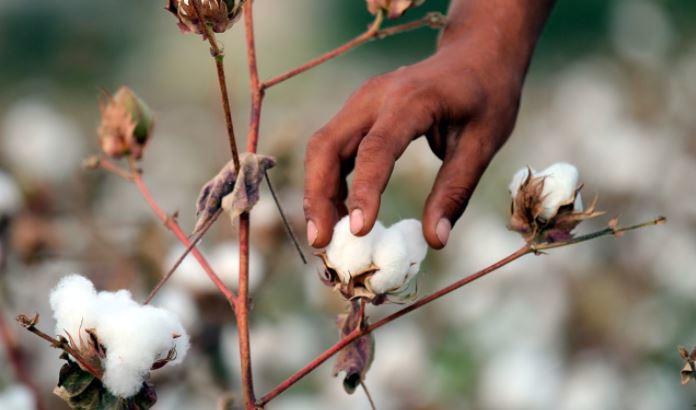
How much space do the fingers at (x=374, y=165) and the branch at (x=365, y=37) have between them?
0.08 metres

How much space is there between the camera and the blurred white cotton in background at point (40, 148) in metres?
2.16

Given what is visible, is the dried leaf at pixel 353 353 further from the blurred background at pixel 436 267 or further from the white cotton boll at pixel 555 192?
the blurred background at pixel 436 267

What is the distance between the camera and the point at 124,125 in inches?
44.8

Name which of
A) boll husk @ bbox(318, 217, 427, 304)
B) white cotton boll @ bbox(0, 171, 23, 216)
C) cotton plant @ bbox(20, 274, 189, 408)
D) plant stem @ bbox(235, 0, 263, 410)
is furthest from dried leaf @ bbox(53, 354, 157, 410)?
white cotton boll @ bbox(0, 171, 23, 216)

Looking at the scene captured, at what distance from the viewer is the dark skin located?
3.05ft

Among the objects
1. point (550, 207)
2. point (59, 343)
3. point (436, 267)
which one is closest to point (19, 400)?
point (59, 343)

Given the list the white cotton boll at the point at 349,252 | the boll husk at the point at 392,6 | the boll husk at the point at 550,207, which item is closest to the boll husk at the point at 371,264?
the white cotton boll at the point at 349,252

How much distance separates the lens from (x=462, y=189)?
1011mm

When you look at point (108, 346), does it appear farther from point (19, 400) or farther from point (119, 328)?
point (19, 400)

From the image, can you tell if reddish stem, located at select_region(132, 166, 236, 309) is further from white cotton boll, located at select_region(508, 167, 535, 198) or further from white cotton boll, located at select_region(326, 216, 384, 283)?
white cotton boll, located at select_region(508, 167, 535, 198)

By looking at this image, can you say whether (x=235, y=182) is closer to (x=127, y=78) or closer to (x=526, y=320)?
(x=526, y=320)

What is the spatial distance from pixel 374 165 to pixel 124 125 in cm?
36

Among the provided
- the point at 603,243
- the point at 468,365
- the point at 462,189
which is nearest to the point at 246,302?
the point at 462,189

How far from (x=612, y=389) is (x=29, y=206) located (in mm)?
1288
